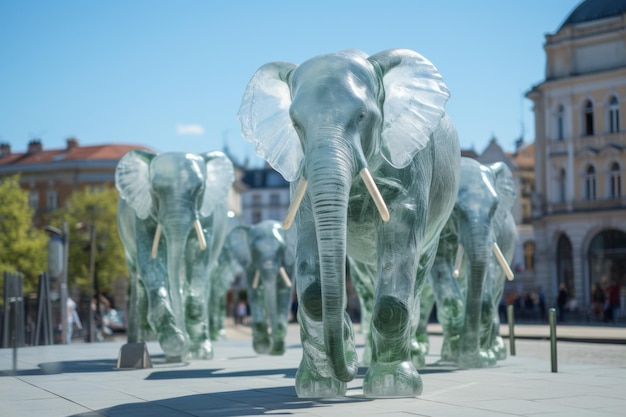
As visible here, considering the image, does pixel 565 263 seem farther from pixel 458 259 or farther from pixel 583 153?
pixel 458 259

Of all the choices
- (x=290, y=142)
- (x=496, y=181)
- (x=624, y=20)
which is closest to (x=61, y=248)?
(x=496, y=181)

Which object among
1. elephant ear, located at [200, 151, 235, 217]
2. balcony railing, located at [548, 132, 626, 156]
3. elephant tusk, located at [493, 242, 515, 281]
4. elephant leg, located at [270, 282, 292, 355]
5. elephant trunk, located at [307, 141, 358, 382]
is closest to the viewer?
elephant trunk, located at [307, 141, 358, 382]

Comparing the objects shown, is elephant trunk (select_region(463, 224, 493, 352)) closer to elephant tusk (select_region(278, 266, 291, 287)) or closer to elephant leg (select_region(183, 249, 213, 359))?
elephant leg (select_region(183, 249, 213, 359))

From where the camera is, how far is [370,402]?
9781 mm

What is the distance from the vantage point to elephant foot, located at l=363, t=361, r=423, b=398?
33.2ft

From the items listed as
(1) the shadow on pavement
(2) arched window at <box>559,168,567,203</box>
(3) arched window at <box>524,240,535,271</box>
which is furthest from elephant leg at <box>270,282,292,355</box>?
(3) arched window at <box>524,240,535,271</box>

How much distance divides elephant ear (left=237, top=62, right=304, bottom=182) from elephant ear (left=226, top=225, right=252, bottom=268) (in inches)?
498

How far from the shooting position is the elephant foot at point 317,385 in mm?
10156

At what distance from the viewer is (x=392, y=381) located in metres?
10.1

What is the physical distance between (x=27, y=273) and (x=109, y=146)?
27243 millimetres

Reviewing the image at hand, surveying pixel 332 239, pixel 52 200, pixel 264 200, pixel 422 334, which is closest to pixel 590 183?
pixel 52 200

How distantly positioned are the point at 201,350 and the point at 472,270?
5465mm

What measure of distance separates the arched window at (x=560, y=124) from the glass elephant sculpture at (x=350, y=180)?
49840 mm

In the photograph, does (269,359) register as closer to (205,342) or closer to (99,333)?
(205,342)
